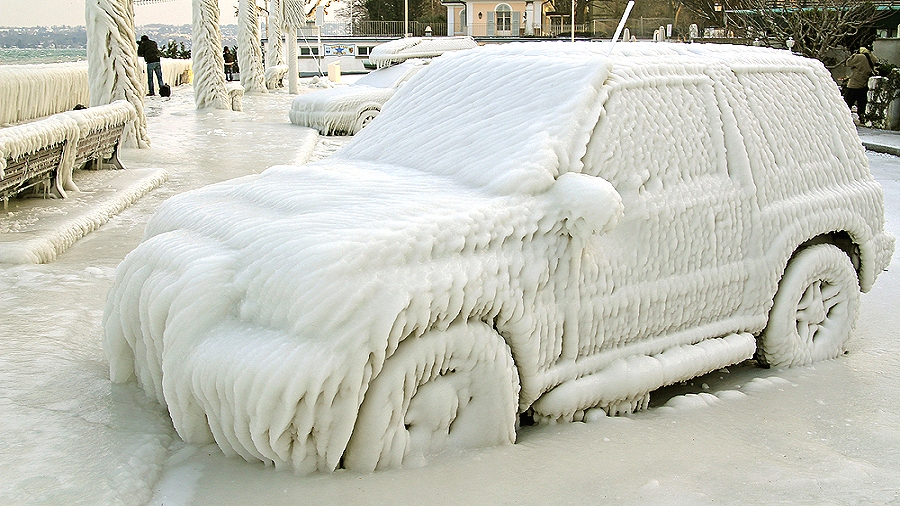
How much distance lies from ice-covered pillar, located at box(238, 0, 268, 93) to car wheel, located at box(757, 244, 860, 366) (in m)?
21.5

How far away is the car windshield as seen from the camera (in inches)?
559

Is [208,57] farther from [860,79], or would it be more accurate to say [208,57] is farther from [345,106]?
[860,79]

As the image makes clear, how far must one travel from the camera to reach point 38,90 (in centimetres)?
1410

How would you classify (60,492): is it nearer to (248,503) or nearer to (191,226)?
(248,503)

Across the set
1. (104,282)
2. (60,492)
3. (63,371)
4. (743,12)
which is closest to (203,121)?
(104,282)

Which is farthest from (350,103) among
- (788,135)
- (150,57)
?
(788,135)

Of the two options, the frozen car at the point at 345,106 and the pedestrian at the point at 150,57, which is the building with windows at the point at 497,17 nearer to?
the pedestrian at the point at 150,57

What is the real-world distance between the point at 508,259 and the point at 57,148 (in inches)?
207

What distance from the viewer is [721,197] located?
3359 mm

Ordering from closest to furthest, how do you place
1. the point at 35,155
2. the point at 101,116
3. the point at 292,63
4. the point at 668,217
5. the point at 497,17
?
the point at 668,217
the point at 35,155
the point at 101,116
the point at 292,63
the point at 497,17

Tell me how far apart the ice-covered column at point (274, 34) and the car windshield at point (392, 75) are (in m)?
12.5

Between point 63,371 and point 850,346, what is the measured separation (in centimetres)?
355

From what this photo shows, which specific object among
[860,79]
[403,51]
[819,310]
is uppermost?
[403,51]

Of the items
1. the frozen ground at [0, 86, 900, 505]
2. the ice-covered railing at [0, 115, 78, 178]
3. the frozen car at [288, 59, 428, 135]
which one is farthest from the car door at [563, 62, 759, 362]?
the frozen car at [288, 59, 428, 135]
